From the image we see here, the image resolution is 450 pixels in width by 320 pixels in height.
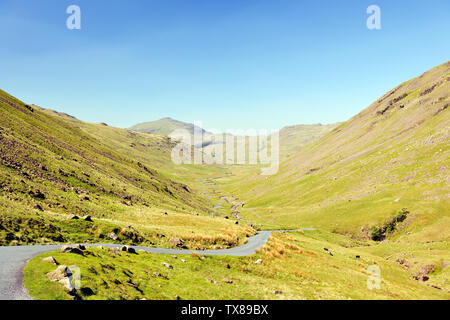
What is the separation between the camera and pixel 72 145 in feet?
358

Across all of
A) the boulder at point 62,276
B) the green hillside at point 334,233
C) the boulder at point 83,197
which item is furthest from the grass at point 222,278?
the boulder at point 83,197

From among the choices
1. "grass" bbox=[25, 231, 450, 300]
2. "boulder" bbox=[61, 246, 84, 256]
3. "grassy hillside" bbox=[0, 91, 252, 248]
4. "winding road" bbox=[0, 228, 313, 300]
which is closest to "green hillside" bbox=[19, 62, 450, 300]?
"grass" bbox=[25, 231, 450, 300]

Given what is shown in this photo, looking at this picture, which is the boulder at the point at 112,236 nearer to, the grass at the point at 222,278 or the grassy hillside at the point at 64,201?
the grassy hillside at the point at 64,201

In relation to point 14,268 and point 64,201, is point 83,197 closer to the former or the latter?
point 64,201

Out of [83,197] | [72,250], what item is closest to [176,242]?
[72,250]

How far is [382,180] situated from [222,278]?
108429mm

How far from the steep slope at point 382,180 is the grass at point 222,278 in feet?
123

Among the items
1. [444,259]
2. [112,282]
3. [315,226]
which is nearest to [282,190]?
[315,226]

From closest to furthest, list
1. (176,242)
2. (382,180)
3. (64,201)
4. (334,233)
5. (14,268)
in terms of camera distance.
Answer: (14,268), (176,242), (64,201), (334,233), (382,180)

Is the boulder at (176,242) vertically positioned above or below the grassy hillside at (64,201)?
below

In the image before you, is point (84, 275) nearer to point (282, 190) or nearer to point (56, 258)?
point (56, 258)

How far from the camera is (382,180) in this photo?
373 ft

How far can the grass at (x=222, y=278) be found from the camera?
22344 mm

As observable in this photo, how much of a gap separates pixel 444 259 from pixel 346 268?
78.8 feet
